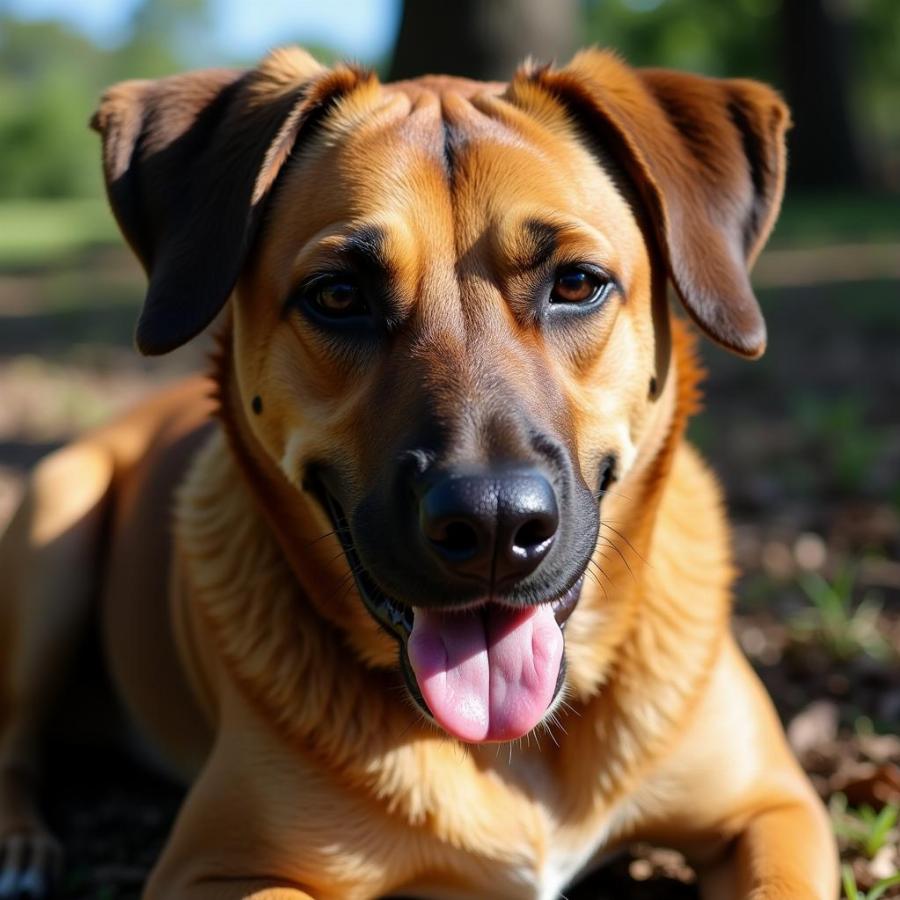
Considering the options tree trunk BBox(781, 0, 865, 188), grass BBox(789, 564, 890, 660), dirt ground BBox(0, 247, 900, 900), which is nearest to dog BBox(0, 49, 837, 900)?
dirt ground BBox(0, 247, 900, 900)

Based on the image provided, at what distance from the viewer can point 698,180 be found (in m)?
3.12

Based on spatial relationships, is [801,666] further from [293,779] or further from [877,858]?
[293,779]

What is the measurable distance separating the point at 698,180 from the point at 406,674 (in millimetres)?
1433

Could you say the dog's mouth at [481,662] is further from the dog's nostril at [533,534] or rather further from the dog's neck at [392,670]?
the dog's neck at [392,670]

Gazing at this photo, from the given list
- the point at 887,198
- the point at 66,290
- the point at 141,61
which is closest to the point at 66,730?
the point at 66,290

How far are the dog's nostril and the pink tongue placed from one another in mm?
282

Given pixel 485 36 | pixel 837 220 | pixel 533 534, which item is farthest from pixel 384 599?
pixel 837 220

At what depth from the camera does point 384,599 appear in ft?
9.07

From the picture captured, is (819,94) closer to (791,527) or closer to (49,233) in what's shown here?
(49,233)

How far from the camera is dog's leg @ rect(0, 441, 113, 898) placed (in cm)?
414

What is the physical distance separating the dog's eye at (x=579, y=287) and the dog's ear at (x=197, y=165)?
0.74 m

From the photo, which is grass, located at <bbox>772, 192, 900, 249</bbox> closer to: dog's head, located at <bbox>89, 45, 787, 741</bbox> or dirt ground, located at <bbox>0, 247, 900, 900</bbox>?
dirt ground, located at <bbox>0, 247, 900, 900</bbox>

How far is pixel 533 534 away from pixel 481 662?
1.22ft

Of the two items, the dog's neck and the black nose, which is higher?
the black nose
